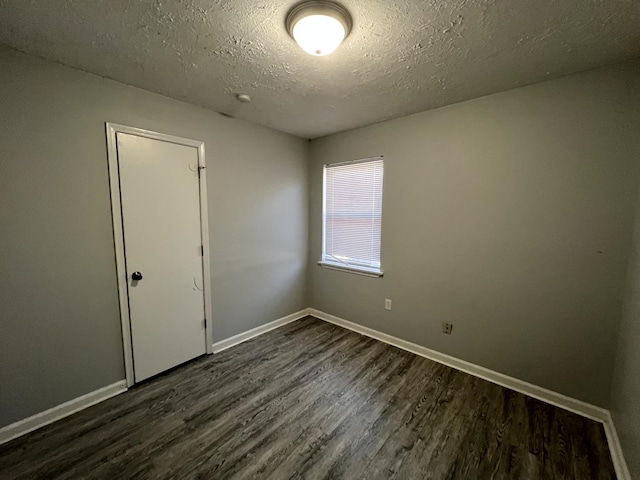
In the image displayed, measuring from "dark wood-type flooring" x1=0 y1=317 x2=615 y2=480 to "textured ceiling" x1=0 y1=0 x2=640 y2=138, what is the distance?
2414mm

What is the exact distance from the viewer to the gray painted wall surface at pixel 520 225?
5.67 ft

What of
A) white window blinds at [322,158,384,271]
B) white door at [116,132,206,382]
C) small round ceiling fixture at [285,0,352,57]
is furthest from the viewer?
white window blinds at [322,158,384,271]

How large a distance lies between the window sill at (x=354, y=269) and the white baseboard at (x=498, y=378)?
0.66 m

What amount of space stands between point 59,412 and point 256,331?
5.43 ft

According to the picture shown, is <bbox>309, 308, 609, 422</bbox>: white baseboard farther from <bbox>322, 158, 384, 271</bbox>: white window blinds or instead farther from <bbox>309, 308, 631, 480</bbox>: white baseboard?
<bbox>322, 158, 384, 271</bbox>: white window blinds

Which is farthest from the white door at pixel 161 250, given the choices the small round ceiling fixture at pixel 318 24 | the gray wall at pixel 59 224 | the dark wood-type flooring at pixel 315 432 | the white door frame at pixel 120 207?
the small round ceiling fixture at pixel 318 24

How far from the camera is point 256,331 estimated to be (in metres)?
3.06

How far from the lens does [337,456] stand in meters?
1.54

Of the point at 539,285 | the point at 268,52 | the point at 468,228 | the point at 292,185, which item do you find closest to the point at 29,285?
the point at 268,52

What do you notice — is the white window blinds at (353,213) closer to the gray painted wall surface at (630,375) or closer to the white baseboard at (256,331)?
the white baseboard at (256,331)

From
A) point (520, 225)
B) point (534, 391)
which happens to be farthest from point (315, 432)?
point (520, 225)

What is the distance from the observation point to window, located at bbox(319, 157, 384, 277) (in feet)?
9.69

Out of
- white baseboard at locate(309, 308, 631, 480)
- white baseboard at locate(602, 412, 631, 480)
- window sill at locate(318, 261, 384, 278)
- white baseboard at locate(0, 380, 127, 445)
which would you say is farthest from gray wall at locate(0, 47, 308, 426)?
white baseboard at locate(602, 412, 631, 480)

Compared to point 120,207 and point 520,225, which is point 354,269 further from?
point 120,207
